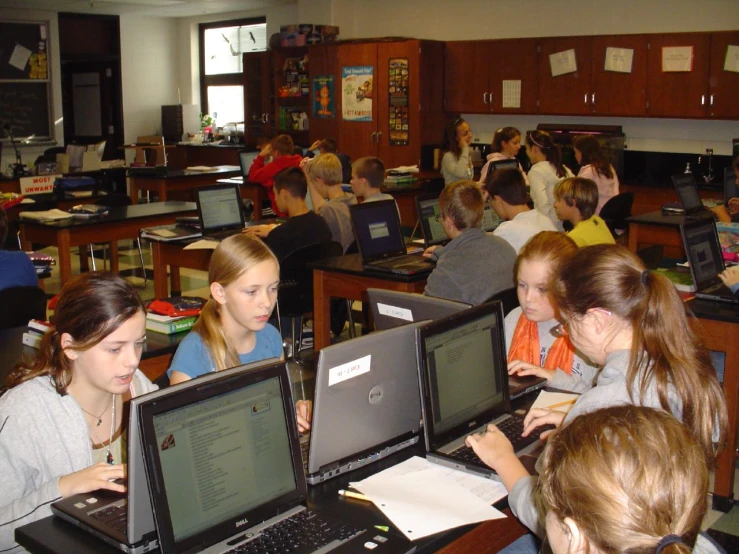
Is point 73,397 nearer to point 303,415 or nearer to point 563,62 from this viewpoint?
point 303,415

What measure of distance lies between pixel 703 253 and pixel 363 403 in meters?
2.55

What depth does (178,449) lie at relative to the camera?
1546mm

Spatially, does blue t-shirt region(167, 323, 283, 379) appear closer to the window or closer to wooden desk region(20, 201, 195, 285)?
wooden desk region(20, 201, 195, 285)

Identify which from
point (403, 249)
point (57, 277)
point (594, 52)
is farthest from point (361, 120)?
point (403, 249)

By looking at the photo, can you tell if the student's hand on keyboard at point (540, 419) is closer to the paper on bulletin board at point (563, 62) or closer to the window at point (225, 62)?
the paper on bulletin board at point (563, 62)

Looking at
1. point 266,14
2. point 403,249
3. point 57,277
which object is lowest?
point 57,277

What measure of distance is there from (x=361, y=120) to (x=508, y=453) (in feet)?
27.2

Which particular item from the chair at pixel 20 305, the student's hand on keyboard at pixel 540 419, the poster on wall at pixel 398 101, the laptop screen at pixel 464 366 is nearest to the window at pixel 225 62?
the poster on wall at pixel 398 101

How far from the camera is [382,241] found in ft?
16.2

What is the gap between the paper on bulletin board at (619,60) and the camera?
315 inches

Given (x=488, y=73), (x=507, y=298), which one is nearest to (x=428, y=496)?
(x=507, y=298)

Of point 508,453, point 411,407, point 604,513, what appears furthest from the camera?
point 411,407

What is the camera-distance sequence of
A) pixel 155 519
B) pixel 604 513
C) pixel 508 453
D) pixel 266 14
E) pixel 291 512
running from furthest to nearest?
pixel 266 14 → pixel 508 453 → pixel 291 512 → pixel 155 519 → pixel 604 513

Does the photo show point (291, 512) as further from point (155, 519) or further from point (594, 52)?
point (594, 52)
